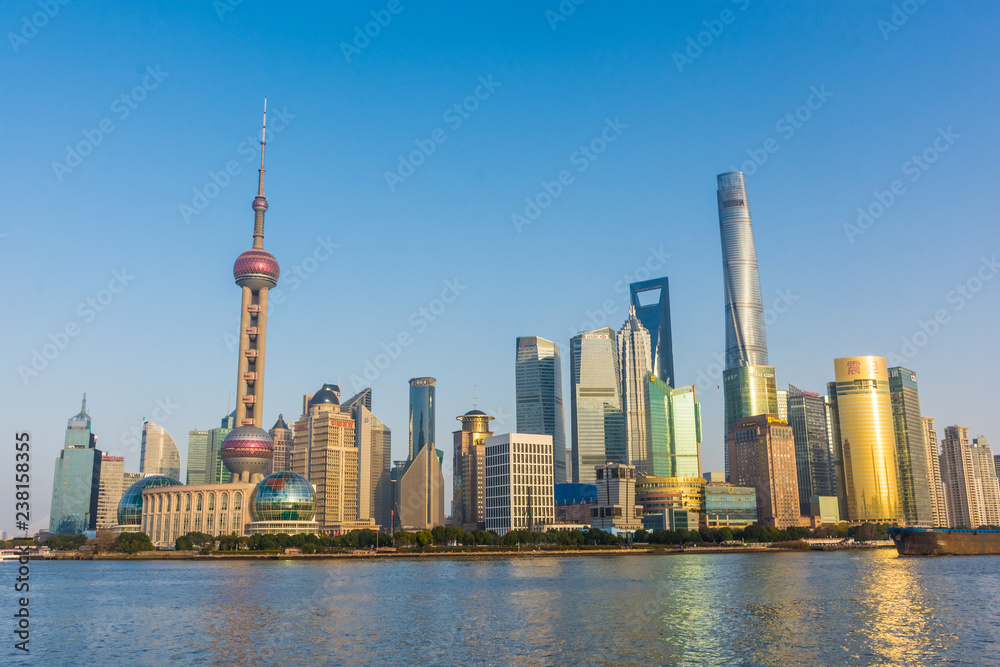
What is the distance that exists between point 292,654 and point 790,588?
74201 millimetres

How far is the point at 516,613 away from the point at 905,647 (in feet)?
120

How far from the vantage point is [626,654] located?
61781 mm

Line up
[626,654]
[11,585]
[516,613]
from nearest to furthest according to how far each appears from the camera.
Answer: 1. [626,654]
2. [516,613]
3. [11,585]

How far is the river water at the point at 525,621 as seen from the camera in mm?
62312

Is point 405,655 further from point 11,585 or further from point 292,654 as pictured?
point 11,585

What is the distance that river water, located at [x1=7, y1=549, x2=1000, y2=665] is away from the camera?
62.3 meters

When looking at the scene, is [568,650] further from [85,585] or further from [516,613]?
[85,585]

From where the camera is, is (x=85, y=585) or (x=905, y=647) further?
(x=85, y=585)

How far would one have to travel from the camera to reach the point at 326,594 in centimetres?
10706

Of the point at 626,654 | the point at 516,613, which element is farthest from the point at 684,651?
the point at 516,613

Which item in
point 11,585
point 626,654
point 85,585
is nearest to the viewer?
point 626,654

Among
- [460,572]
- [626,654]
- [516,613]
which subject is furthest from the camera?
[460,572]

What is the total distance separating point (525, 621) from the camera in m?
79.5

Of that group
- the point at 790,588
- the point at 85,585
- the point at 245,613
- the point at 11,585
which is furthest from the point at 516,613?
the point at 11,585
